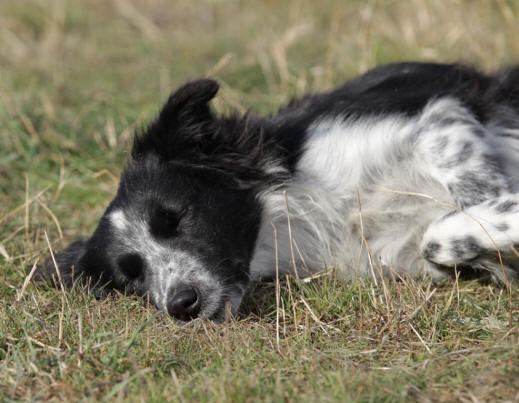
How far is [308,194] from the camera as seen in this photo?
382 cm

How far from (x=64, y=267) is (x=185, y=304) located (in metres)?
0.93

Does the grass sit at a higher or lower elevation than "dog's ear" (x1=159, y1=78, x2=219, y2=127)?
lower

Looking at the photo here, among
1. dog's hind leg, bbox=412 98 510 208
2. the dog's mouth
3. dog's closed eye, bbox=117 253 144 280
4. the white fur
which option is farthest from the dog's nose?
dog's hind leg, bbox=412 98 510 208

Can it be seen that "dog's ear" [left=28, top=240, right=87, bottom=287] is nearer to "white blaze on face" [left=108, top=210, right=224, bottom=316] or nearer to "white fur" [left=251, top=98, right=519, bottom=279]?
"white blaze on face" [left=108, top=210, right=224, bottom=316]

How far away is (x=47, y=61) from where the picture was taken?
25.9 feet

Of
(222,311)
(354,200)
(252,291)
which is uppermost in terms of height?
(354,200)

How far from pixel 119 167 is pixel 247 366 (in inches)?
115

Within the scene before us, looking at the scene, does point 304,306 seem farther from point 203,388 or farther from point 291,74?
point 291,74

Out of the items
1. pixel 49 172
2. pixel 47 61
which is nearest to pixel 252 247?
pixel 49 172

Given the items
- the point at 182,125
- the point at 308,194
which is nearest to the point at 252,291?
the point at 308,194

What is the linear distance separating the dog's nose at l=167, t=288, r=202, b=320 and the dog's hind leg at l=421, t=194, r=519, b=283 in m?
1.13

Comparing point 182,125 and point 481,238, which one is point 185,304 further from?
point 481,238

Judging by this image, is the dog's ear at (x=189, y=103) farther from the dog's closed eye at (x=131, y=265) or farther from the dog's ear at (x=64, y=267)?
the dog's ear at (x=64, y=267)

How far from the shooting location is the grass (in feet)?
8.19
